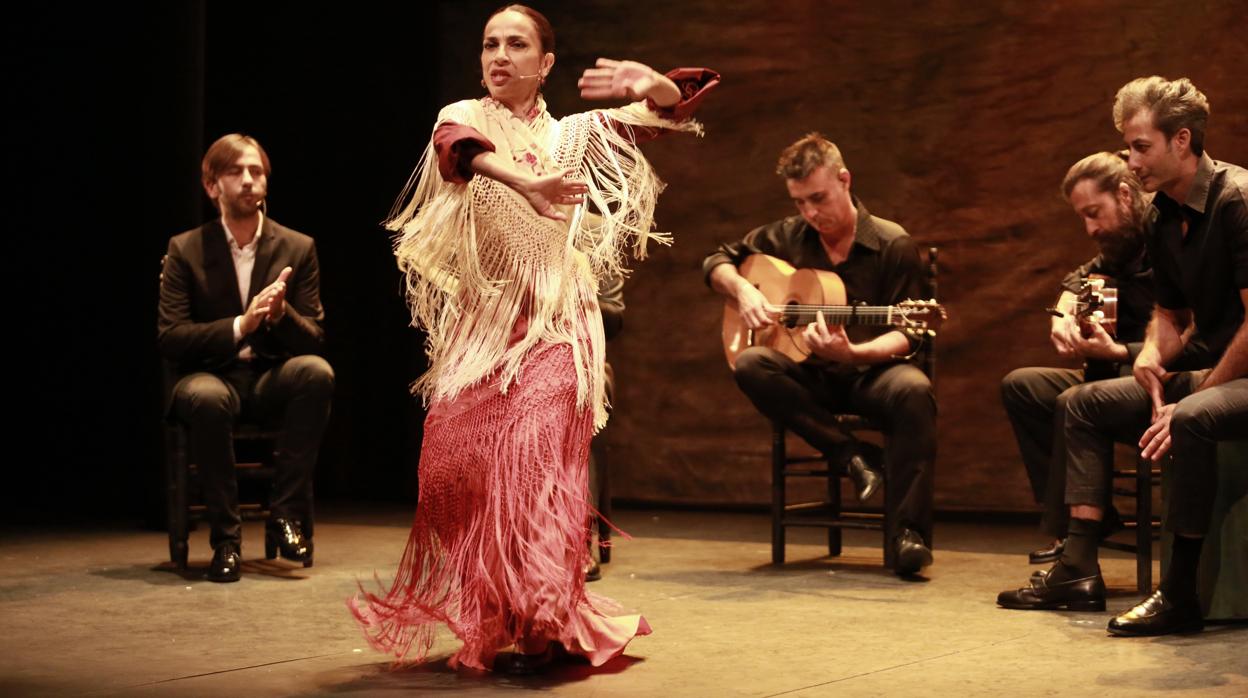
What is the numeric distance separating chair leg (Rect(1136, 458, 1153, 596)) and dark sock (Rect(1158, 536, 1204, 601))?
614 mm

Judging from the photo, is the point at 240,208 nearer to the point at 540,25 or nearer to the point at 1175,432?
the point at 540,25

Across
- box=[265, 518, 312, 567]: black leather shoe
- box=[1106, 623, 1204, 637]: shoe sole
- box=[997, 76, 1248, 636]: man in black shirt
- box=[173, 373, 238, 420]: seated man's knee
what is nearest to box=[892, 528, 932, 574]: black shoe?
box=[997, 76, 1248, 636]: man in black shirt

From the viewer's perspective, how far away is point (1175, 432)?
11.9ft

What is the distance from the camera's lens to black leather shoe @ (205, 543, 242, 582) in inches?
185

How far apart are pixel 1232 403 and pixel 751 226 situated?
299 cm

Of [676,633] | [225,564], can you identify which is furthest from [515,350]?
[225,564]

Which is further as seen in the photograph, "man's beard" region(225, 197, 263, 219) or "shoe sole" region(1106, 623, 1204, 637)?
"man's beard" region(225, 197, 263, 219)

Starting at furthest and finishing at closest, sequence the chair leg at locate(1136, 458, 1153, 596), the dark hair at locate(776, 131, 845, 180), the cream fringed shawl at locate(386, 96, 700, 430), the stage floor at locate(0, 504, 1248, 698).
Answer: the dark hair at locate(776, 131, 845, 180)
the chair leg at locate(1136, 458, 1153, 596)
the cream fringed shawl at locate(386, 96, 700, 430)
the stage floor at locate(0, 504, 1248, 698)

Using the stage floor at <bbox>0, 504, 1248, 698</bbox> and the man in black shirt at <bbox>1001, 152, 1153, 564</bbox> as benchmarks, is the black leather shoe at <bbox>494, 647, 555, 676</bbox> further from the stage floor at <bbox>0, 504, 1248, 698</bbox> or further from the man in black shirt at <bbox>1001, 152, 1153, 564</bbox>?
the man in black shirt at <bbox>1001, 152, 1153, 564</bbox>

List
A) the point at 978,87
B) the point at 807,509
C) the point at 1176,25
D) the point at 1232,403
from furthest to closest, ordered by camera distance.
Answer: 1. the point at 978,87
2. the point at 1176,25
3. the point at 807,509
4. the point at 1232,403

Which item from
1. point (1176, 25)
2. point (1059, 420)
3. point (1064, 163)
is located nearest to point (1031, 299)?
point (1064, 163)

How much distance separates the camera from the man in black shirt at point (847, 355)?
Result: 15.4 feet

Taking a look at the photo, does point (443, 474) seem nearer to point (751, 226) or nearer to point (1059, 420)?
point (1059, 420)

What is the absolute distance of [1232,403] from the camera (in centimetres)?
360
